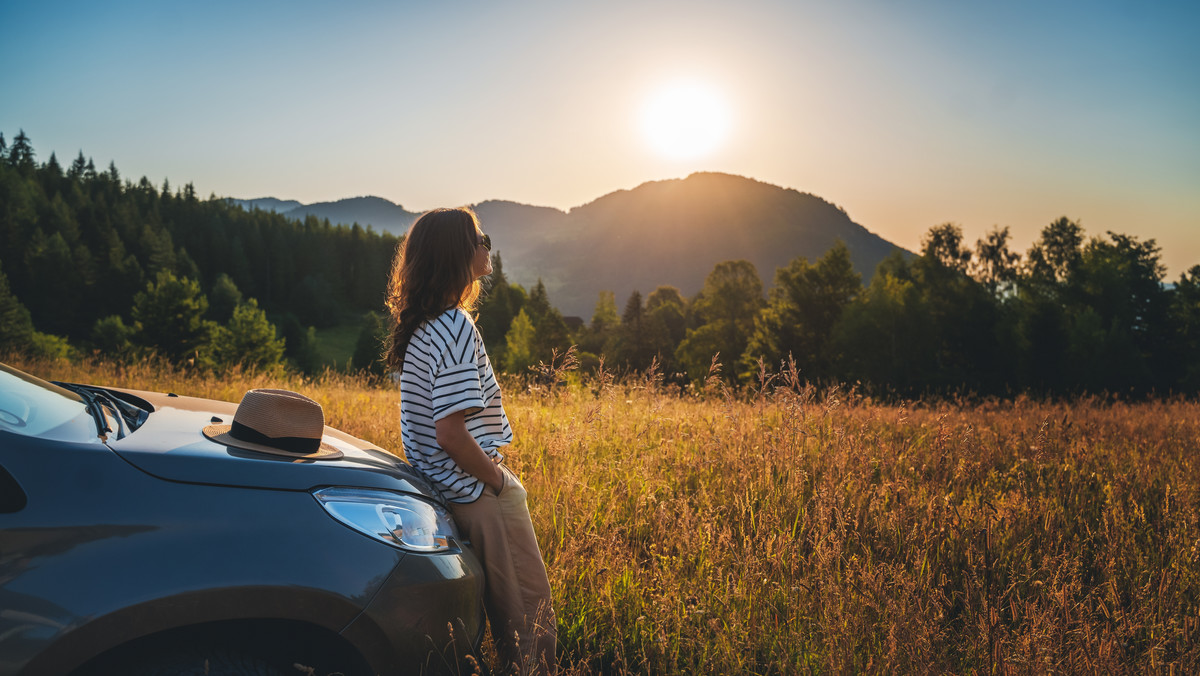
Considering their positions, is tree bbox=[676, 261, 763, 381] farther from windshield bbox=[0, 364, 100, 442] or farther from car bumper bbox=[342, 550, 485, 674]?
windshield bbox=[0, 364, 100, 442]

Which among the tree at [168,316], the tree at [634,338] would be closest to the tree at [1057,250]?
the tree at [634,338]

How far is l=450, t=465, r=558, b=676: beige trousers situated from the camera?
2.46 metres

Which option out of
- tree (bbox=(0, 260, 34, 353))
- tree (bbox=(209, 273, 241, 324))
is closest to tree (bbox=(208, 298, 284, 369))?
tree (bbox=(0, 260, 34, 353))

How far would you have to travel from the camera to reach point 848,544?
3.88 meters

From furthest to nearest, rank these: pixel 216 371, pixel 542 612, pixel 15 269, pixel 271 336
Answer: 1. pixel 15 269
2. pixel 271 336
3. pixel 216 371
4. pixel 542 612

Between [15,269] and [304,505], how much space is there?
96140 millimetres

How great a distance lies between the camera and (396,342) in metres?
2.69

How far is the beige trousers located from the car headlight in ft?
0.80

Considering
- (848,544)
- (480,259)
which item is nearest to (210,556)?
(480,259)

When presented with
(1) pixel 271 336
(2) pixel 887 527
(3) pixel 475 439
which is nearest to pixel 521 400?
(2) pixel 887 527

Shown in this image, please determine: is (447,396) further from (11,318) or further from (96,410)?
(11,318)

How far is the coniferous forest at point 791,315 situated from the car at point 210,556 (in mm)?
3743

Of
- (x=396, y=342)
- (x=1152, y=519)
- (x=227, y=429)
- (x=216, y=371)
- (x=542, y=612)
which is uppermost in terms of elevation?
(x=396, y=342)

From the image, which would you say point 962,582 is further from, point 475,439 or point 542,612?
point 475,439
